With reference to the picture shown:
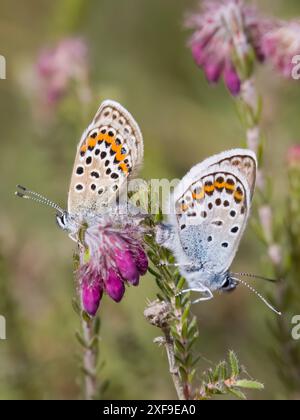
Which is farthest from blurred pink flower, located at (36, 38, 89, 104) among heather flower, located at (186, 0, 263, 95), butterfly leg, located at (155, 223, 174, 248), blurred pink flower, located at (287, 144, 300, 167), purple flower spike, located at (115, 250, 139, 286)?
purple flower spike, located at (115, 250, 139, 286)

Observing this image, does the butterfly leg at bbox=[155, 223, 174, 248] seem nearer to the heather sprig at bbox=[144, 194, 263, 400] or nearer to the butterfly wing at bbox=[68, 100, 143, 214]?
the heather sprig at bbox=[144, 194, 263, 400]

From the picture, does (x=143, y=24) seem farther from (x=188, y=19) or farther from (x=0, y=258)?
(x=0, y=258)

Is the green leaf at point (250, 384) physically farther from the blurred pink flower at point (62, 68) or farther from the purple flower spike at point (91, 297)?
the blurred pink flower at point (62, 68)

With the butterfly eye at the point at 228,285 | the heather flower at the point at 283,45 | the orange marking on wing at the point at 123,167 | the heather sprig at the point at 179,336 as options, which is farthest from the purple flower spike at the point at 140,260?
the heather flower at the point at 283,45

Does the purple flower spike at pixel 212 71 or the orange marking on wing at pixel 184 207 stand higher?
the purple flower spike at pixel 212 71
